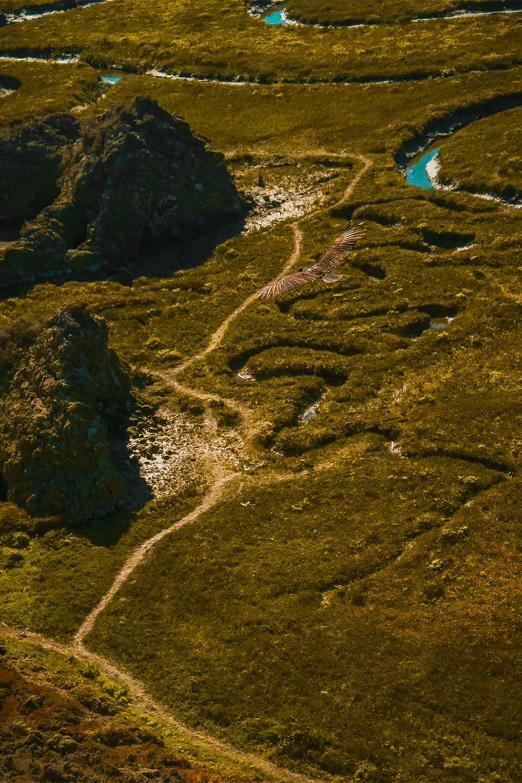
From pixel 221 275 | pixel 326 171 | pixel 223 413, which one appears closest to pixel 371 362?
pixel 223 413

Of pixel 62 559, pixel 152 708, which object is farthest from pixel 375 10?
pixel 152 708

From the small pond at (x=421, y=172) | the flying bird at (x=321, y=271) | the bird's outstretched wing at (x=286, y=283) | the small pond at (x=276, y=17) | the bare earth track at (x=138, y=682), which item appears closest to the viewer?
the bare earth track at (x=138, y=682)

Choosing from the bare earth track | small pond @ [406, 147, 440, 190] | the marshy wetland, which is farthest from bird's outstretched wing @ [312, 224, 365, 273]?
the bare earth track

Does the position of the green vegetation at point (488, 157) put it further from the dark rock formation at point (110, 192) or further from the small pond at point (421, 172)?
the dark rock formation at point (110, 192)

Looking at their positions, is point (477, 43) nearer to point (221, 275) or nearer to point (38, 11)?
point (221, 275)

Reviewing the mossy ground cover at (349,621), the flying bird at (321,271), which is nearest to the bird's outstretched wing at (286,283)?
the flying bird at (321,271)

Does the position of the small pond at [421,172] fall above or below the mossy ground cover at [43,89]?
below

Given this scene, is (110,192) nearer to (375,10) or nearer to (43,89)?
(43,89)
